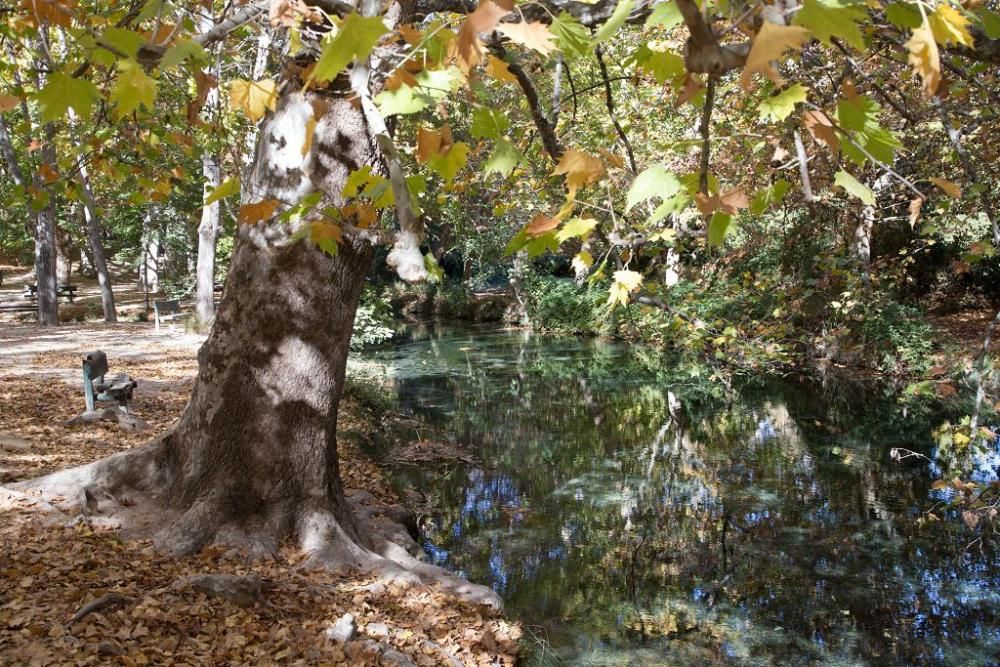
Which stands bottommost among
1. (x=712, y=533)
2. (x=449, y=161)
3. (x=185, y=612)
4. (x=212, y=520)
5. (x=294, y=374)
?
(x=712, y=533)

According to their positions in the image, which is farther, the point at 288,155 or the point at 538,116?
the point at 288,155

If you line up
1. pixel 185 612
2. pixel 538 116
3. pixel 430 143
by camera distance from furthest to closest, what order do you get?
1. pixel 185 612
2. pixel 538 116
3. pixel 430 143

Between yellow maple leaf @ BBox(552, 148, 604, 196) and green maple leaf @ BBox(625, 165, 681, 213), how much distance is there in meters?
0.14

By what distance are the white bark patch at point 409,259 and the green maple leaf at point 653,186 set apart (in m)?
0.52

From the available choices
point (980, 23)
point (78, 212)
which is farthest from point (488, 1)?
point (78, 212)

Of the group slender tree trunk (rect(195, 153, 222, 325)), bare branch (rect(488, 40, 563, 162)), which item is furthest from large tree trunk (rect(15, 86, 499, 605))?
slender tree trunk (rect(195, 153, 222, 325))

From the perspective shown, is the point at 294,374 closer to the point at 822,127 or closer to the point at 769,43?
the point at 822,127

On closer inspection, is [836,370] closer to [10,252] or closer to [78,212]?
[78,212]

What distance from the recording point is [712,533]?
7.10m

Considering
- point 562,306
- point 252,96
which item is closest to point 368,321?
point 562,306

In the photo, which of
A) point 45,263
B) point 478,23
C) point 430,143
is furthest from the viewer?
point 45,263

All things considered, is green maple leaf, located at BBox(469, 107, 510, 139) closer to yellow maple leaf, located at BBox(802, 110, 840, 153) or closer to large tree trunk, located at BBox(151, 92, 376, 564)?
yellow maple leaf, located at BBox(802, 110, 840, 153)

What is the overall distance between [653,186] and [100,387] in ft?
26.9

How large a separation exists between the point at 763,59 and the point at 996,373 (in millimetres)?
13212
